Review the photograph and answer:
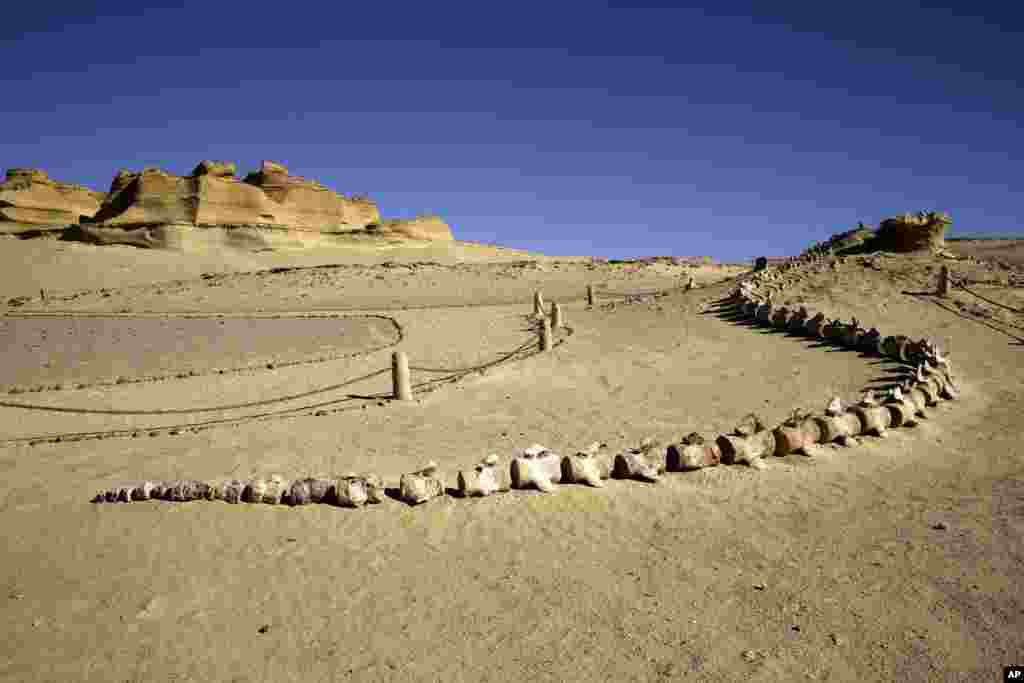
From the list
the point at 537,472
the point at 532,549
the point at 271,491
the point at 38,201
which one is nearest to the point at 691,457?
the point at 537,472

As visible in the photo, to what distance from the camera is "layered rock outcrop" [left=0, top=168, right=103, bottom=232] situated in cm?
4450

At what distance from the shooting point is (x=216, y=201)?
41.2 m

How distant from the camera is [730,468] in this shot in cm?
554

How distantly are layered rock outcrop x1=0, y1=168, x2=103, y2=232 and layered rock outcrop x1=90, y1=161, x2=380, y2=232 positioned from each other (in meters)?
4.37

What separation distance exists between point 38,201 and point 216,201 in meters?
17.5

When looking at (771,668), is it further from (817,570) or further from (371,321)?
(371,321)

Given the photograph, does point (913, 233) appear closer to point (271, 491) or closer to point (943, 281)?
point (943, 281)

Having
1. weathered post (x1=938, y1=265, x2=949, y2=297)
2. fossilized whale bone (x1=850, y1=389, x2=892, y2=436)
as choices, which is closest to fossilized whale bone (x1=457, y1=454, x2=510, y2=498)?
fossilized whale bone (x1=850, y1=389, x2=892, y2=436)

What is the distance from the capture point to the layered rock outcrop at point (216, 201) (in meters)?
40.2

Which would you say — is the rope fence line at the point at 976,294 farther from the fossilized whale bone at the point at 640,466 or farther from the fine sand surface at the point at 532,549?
the fossilized whale bone at the point at 640,466


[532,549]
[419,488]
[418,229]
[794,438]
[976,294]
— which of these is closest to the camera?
[532,549]

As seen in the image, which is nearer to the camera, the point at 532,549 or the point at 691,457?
the point at 532,549

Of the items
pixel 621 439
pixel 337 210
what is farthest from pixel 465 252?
pixel 621 439

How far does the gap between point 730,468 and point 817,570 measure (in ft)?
5.99
